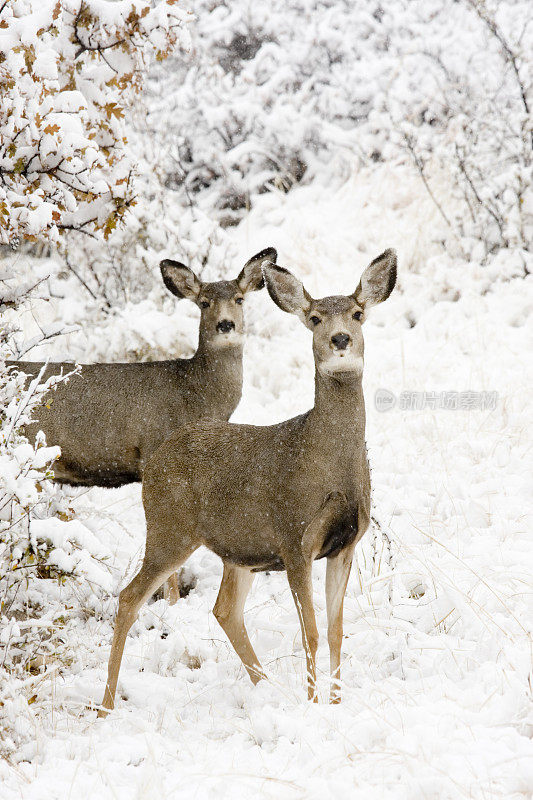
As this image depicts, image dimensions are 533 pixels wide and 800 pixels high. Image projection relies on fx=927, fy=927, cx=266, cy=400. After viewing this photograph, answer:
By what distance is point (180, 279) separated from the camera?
686 centimetres

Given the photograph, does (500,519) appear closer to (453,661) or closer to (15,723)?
(453,661)

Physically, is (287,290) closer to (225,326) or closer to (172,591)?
(225,326)

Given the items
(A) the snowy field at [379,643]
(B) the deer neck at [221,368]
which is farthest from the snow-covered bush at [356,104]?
(B) the deer neck at [221,368]

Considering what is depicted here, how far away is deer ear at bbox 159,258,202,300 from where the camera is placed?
22.2 ft

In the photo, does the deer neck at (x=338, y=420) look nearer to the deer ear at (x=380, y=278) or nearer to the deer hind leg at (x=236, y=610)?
the deer ear at (x=380, y=278)

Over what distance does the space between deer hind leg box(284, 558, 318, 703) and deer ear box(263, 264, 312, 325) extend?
126 centimetres

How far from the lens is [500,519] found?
6109 mm

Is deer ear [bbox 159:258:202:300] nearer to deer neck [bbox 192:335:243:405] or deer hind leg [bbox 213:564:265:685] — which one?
deer neck [bbox 192:335:243:405]

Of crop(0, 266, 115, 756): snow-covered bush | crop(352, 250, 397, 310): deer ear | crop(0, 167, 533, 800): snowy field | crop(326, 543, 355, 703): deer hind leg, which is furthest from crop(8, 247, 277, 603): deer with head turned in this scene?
crop(326, 543, 355, 703): deer hind leg

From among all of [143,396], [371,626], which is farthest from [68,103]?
[371,626]

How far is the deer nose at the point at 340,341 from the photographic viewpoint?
13.8 feet

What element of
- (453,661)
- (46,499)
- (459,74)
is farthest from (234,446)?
(459,74)

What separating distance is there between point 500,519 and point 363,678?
2.17 meters

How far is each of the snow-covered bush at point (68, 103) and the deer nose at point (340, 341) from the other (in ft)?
6.09
